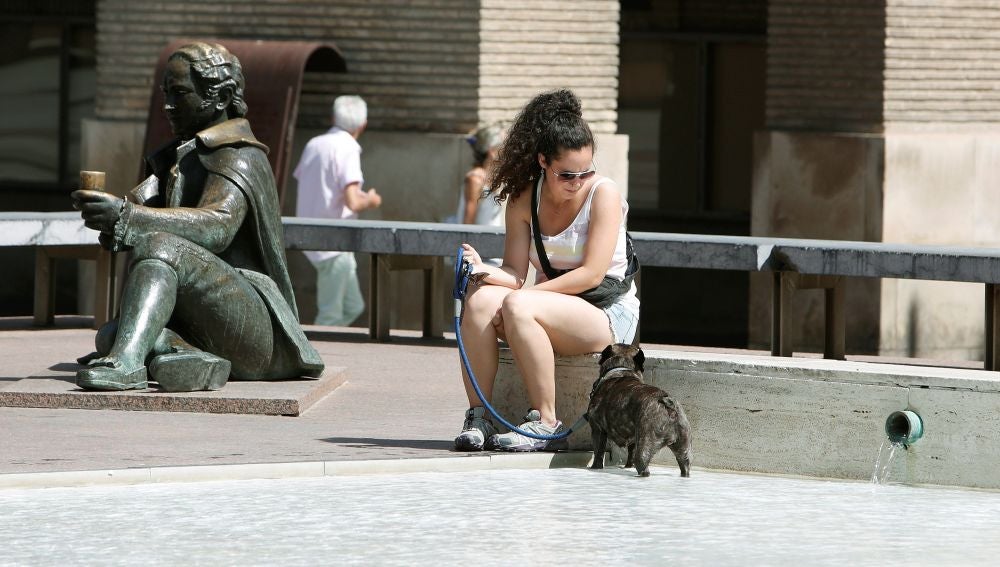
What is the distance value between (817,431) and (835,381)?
0.70 ft

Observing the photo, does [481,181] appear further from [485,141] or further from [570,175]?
[570,175]

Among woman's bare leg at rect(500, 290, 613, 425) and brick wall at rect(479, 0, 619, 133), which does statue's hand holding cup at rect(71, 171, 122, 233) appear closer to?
woman's bare leg at rect(500, 290, 613, 425)

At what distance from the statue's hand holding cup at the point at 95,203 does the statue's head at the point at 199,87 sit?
668 millimetres

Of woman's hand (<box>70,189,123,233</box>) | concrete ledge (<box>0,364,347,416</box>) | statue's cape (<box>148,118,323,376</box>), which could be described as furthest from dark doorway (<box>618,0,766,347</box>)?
woman's hand (<box>70,189,123,233</box>)

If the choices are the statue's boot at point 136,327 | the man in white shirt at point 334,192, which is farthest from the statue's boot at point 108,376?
the man in white shirt at point 334,192

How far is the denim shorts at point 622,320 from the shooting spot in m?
7.51

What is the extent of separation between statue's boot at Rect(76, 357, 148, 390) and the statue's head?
1.14m

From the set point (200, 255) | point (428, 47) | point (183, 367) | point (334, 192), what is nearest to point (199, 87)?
point (200, 255)

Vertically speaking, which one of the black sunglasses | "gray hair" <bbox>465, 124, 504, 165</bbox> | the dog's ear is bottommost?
the dog's ear

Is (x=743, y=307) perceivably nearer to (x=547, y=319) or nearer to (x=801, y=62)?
(x=801, y=62)

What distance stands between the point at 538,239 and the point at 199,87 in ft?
6.68

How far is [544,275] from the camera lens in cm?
768

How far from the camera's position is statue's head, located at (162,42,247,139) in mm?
8664

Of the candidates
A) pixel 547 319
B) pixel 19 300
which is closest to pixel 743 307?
pixel 19 300
